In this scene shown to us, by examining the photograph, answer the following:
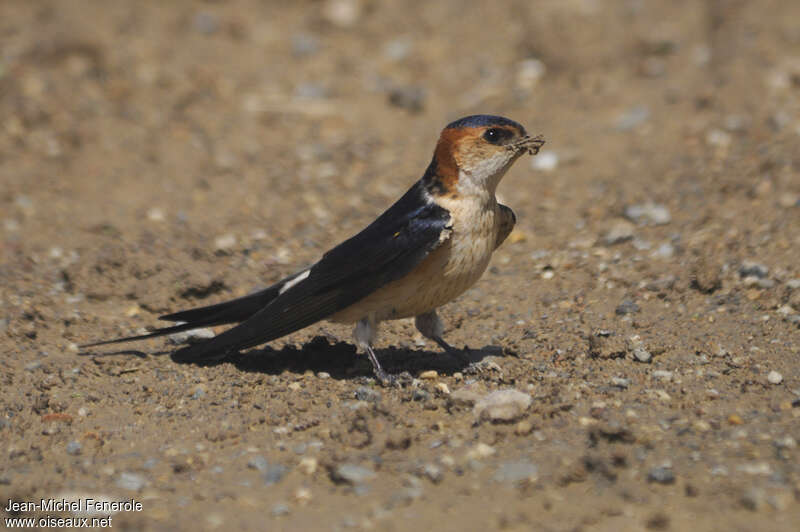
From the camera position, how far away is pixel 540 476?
3.60 meters

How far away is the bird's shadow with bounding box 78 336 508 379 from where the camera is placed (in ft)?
15.9

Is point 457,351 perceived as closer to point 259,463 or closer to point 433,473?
point 433,473

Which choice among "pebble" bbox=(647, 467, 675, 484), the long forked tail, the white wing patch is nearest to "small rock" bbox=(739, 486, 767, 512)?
"pebble" bbox=(647, 467, 675, 484)

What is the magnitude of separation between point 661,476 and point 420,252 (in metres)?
1.49

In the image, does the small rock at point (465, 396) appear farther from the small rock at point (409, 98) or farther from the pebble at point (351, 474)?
the small rock at point (409, 98)

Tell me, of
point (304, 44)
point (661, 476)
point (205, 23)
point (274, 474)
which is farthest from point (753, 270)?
point (205, 23)

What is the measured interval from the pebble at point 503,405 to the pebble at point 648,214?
2833mm

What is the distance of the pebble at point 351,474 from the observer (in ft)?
12.0

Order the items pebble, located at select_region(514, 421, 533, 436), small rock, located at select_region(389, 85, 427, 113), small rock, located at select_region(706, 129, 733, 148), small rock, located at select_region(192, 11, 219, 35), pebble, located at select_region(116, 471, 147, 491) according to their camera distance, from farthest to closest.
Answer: small rock, located at select_region(192, 11, 219, 35) < small rock, located at select_region(389, 85, 427, 113) < small rock, located at select_region(706, 129, 733, 148) < pebble, located at select_region(514, 421, 533, 436) < pebble, located at select_region(116, 471, 147, 491)

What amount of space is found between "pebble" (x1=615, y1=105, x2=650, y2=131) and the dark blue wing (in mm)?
4182

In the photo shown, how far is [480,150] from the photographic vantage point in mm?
4492

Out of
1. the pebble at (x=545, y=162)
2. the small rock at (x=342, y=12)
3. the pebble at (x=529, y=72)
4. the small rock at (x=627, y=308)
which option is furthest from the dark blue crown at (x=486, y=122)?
the small rock at (x=342, y=12)

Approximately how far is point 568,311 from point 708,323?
0.78 metres

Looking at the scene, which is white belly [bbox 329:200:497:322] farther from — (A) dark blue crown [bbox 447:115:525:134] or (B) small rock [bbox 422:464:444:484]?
(B) small rock [bbox 422:464:444:484]
